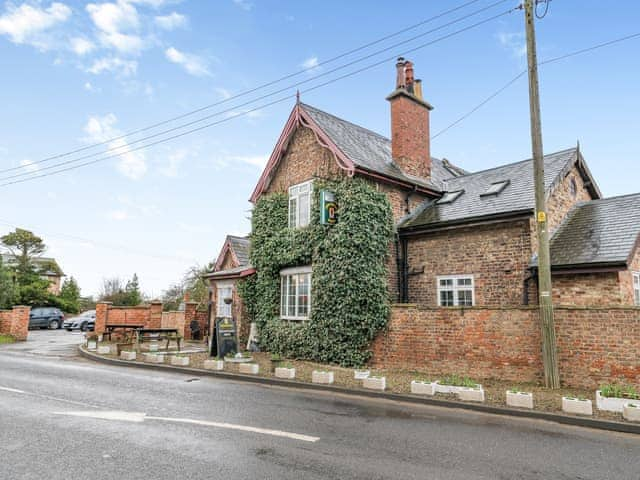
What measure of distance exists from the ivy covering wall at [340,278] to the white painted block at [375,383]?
9.82 feet

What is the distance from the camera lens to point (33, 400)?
333 inches

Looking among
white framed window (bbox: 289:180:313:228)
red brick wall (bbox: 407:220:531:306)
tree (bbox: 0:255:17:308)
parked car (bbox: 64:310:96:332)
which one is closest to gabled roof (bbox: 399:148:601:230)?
red brick wall (bbox: 407:220:531:306)

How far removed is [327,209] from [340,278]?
2.36 metres

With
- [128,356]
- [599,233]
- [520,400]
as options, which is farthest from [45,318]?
[599,233]

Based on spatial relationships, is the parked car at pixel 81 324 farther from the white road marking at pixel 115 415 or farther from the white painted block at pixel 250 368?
the white road marking at pixel 115 415

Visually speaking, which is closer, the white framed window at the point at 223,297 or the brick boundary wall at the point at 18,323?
the white framed window at the point at 223,297

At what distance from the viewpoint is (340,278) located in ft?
44.9

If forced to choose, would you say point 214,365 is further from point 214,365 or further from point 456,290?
point 456,290

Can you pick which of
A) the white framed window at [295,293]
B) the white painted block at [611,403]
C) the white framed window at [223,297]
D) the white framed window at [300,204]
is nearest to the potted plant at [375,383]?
the white painted block at [611,403]

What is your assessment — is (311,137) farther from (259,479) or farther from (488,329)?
(259,479)

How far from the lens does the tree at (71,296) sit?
47.4 metres

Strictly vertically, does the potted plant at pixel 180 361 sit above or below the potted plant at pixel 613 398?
below

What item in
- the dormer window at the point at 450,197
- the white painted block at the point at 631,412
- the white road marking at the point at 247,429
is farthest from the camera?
the dormer window at the point at 450,197

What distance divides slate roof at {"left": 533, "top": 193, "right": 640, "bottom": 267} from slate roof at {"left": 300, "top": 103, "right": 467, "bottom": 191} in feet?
16.5
